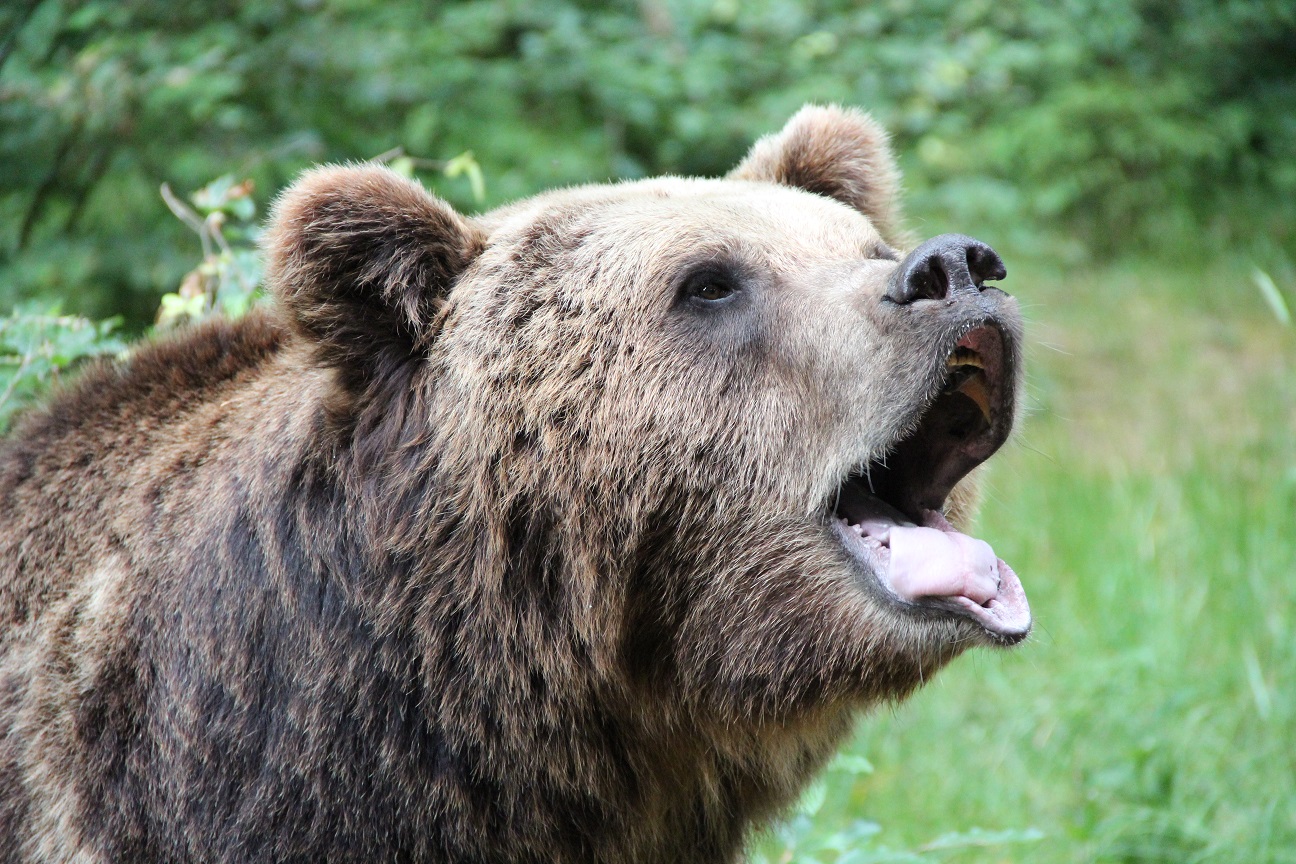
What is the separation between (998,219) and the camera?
9250 mm

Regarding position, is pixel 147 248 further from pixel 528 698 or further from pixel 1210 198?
pixel 1210 198

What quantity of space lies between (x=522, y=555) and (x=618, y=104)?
5358 millimetres

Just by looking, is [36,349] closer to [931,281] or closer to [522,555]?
[522,555]

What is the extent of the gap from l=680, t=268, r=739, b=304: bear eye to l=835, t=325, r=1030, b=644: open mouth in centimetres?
51

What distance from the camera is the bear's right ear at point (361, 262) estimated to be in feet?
9.30

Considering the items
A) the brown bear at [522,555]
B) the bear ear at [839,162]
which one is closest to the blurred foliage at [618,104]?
the bear ear at [839,162]

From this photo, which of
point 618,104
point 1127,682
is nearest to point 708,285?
point 1127,682

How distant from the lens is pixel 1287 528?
222 inches

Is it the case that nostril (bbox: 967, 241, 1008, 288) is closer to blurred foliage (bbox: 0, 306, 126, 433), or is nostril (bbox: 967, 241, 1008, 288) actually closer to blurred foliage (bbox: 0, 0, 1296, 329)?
blurred foliage (bbox: 0, 0, 1296, 329)

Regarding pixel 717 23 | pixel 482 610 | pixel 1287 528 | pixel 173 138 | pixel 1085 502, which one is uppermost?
pixel 482 610

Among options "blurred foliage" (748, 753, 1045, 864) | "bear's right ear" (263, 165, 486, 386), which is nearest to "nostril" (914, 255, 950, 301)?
"bear's right ear" (263, 165, 486, 386)

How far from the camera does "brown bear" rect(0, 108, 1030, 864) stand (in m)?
2.81

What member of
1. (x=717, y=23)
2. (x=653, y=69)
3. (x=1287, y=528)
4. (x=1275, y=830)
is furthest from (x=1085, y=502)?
(x=717, y=23)

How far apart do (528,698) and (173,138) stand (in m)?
4.83
